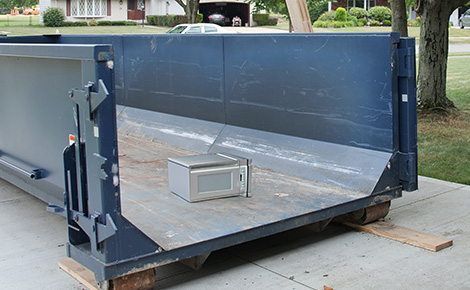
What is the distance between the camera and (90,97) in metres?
3.64

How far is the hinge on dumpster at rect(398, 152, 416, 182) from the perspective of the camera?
5.23 m

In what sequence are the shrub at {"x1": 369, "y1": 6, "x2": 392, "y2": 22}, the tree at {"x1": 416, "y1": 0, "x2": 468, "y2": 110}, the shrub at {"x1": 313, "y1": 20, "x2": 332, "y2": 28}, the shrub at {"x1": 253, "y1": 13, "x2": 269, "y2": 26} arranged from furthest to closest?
the shrub at {"x1": 253, "y1": 13, "x2": 269, "y2": 26} < the shrub at {"x1": 369, "y1": 6, "x2": 392, "y2": 22} < the shrub at {"x1": 313, "y1": 20, "x2": 332, "y2": 28} < the tree at {"x1": 416, "y1": 0, "x2": 468, "y2": 110}

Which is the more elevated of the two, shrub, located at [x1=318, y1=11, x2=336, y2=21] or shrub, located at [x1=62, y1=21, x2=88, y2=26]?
shrub, located at [x1=318, y1=11, x2=336, y2=21]

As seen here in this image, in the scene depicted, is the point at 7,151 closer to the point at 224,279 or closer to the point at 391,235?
the point at 224,279

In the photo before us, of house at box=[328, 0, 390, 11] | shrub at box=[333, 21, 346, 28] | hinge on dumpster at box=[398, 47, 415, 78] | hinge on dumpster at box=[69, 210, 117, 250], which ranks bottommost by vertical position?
hinge on dumpster at box=[69, 210, 117, 250]

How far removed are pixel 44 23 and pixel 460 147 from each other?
151 ft

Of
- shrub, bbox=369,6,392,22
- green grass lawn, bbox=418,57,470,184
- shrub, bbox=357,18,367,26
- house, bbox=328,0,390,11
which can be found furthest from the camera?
house, bbox=328,0,390,11

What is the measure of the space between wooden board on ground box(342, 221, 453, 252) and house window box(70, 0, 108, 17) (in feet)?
173

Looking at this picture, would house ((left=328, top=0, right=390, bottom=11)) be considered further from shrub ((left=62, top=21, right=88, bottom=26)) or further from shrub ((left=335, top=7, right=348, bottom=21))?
shrub ((left=62, top=21, right=88, bottom=26))

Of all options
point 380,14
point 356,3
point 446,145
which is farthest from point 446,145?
point 356,3

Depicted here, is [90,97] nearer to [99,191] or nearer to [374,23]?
[99,191]

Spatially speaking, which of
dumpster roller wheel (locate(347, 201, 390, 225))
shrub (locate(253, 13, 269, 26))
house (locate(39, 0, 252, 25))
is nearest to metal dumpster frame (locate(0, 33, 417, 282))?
dumpster roller wheel (locate(347, 201, 390, 225))

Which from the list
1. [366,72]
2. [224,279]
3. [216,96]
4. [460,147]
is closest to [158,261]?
[224,279]

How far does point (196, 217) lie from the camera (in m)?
4.61
